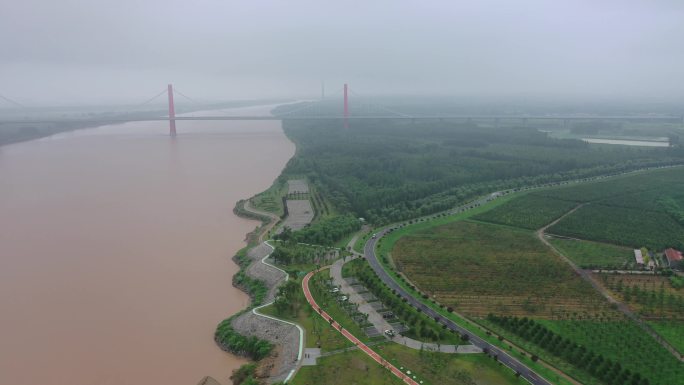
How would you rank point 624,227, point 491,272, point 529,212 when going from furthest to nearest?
point 529,212, point 624,227, point 491,272

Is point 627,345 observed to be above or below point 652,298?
below

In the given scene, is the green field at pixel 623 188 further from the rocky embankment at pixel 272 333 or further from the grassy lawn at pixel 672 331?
the rocky embankment at pixel 272 333

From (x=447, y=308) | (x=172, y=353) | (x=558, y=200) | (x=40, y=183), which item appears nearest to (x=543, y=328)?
(x=447, y=308)

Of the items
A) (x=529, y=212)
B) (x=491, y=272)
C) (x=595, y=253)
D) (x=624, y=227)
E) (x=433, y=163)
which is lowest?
(x=491, y=272)

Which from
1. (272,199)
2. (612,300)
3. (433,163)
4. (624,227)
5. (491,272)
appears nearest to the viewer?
(612,300)

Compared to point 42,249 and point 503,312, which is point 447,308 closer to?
point 503,312

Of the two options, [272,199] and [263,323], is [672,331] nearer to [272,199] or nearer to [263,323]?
[263,323]

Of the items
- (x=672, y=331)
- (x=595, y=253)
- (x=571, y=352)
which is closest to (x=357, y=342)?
(x=571, y=352)
